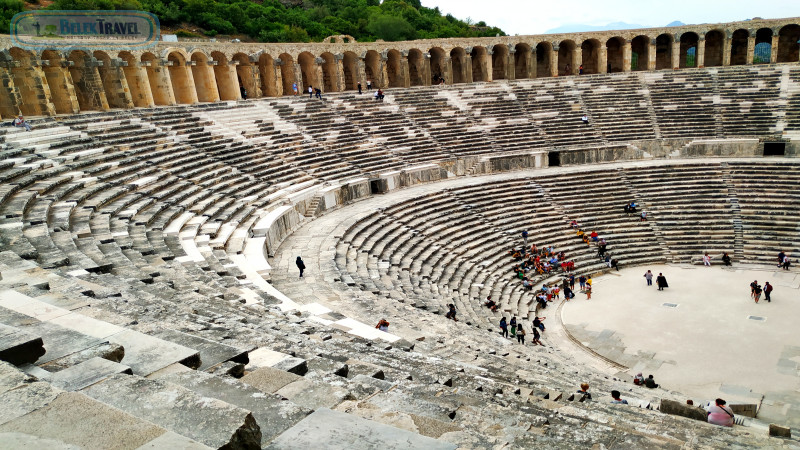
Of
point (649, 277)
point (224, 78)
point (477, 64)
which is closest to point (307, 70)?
point (224, 78)

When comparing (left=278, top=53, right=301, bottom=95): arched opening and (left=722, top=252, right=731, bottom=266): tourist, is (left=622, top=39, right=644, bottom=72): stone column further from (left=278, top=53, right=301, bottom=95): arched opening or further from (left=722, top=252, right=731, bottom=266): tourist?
(left=278, top=53, right=301, bottom=95): arched opening

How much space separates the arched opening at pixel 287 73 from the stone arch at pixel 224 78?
3026 mm

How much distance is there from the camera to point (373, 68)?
1239 inches

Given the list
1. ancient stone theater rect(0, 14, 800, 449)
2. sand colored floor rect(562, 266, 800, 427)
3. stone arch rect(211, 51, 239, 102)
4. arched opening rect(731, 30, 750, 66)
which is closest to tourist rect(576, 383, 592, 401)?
ancient stone theater rect(0, 14, 800, 449)

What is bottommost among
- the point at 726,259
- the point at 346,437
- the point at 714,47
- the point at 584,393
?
the point at 726,259

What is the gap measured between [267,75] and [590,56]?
20054mm

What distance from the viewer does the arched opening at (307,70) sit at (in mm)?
29125

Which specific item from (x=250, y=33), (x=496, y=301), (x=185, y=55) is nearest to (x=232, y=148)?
(x=185, y=55)

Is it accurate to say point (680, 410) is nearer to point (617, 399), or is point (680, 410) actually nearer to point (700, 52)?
point (617, 399)

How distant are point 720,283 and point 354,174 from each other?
13.6 meters

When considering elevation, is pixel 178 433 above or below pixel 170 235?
above

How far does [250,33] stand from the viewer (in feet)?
156

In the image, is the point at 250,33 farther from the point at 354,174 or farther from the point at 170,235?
the point at 170,235

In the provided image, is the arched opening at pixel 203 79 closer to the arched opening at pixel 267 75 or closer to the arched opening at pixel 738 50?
the arched opening at pixel 267 75
